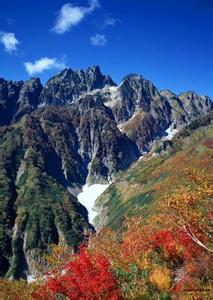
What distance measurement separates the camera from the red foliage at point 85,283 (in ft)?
300

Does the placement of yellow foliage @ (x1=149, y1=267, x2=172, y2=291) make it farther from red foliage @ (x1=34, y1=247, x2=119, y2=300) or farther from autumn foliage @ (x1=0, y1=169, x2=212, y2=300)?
red foliage @ (x1=34, y1=247, x2=119, y2=300)

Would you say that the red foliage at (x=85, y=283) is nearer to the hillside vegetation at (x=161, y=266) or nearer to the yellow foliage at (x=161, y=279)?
the hillside vegetation at (x=161, y=266)

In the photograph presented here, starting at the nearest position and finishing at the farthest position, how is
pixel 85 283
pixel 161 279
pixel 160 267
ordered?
pixel 161 279 < pixel 85 283 < pixel 160 267

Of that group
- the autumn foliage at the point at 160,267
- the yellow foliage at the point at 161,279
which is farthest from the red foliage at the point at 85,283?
the yellow foliage at the point at 161,279

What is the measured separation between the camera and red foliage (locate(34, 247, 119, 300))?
3605 inches

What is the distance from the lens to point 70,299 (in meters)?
96.4

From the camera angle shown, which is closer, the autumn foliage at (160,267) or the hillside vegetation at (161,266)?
the autumn foliage at (160,267)

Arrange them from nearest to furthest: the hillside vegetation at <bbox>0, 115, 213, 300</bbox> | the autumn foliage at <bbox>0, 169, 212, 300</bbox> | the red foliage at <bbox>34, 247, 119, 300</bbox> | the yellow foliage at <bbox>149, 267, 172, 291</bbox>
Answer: the autumn foliage at <bbox>0, 169, 212, 300</bbox>, the hillside vegetation at <bbox>0, 115, 213, 300</bbox>, the yellow foliage at <bbox>149, 267, 172, 291</bbox>, the red foliage at <bbox>34, 247, 119, 300</bbox>

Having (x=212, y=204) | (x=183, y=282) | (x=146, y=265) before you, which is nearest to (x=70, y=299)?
(x=146, y=265)

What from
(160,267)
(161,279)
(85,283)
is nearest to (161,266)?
(160,267)

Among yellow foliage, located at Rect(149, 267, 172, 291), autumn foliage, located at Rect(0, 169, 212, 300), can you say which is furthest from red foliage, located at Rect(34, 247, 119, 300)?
yellow foliage, located at Rect(149, 267, 172, 291)

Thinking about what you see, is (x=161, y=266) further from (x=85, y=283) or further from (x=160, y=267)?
(x=85, y=283)

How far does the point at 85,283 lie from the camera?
9506cm

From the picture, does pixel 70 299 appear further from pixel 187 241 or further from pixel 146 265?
pixel 187 241
